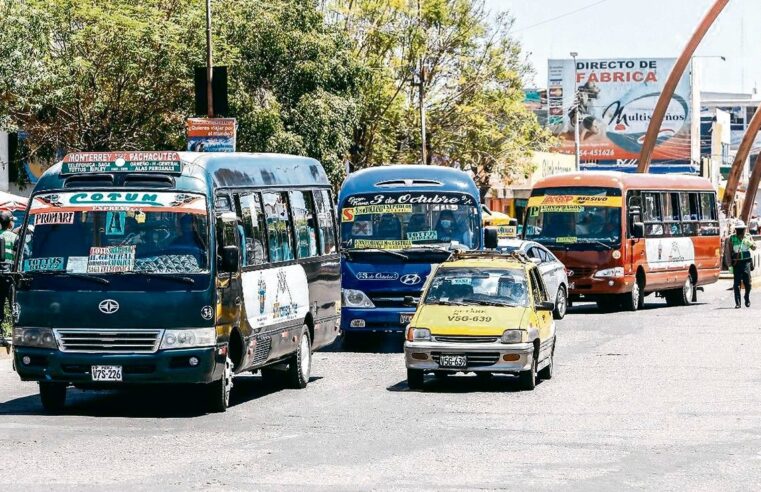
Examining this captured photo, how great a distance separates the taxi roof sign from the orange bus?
20076 mm

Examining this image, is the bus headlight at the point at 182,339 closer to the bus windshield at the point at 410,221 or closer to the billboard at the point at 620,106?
the bus windshield at the point at 410,221

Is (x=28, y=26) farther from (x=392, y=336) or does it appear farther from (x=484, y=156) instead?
(x=484, y=156)

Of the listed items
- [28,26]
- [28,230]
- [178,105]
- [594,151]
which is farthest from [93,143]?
[594,151]

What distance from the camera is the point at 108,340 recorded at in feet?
50.4

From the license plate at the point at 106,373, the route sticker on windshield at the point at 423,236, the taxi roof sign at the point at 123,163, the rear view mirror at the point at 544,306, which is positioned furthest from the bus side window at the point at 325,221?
the license plate at the point at 106,373

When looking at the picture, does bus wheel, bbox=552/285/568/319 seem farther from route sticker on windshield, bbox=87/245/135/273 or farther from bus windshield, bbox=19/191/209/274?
route sticker on windshield, bbox=87/245/135/273

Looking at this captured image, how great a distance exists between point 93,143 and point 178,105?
9.65ft

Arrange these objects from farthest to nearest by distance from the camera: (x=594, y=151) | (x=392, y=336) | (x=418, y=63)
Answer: (x=594, y=151), (x=418, y=63), (x=392, y=336)

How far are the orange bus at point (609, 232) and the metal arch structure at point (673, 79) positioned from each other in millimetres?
11432

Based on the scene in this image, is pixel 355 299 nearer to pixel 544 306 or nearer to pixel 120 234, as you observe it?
pixel 544 306

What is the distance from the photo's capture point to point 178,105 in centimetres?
4647

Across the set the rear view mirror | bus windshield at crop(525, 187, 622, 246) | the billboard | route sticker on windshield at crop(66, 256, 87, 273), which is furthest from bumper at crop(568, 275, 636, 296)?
the billboard

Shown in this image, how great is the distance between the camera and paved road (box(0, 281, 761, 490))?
11438 millimetres

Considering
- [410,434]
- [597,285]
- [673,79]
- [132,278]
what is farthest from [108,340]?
[673,79]
